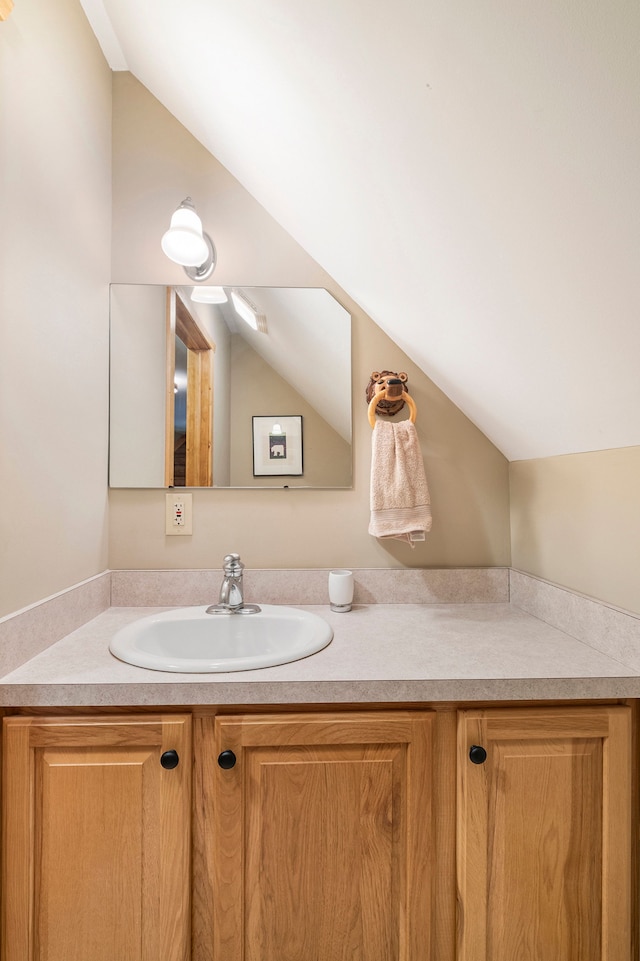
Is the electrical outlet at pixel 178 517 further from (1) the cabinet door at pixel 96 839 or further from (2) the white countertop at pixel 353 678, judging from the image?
(1) the cabinet door at pixel 96 839

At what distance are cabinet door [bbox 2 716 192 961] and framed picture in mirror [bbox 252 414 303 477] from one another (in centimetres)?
75

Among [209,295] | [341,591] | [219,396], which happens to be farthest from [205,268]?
[341,591]

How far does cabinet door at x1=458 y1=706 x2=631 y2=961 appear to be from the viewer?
850mm

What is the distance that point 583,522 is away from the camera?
108cm

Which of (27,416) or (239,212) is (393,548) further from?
(239,212)

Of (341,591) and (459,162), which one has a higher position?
(459,162)

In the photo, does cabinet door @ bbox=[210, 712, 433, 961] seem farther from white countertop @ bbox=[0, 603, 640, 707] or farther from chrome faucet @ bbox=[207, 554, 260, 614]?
chrome faucet @ bbox=[207, 554, 260, 614]

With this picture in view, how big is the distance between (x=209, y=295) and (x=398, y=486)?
81cm

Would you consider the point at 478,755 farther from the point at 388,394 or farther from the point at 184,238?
the point at 184,238

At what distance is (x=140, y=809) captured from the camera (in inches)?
33.0

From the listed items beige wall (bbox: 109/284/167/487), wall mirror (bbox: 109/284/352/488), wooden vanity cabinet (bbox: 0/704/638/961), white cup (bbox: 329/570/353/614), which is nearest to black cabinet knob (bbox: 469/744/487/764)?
wooden vanity cabinet (bbox: 0/704/638/961)

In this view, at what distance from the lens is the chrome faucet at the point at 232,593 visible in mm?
1241

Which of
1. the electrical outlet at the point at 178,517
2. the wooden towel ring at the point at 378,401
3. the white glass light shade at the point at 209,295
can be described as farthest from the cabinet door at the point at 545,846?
the white glass light shade at the point at 209,295

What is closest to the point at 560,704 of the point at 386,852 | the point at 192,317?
the point at 386,852
